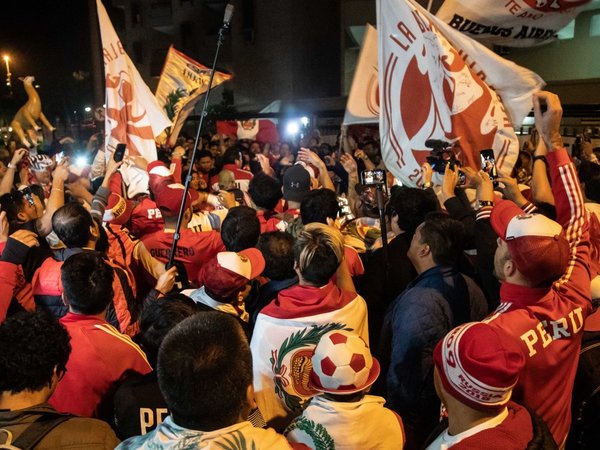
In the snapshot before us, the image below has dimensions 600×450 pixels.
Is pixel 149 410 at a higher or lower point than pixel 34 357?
lower

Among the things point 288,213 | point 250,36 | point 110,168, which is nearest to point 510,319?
point 288,213

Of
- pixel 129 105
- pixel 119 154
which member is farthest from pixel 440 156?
pixel 129 105

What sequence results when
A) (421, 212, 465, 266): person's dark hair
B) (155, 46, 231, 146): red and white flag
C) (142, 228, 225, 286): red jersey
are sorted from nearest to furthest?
(421, 212, 465, 266): person's dark hair, (142, 228, 225, 286): red jersey, (155, 46, 231, 146): red and white flag

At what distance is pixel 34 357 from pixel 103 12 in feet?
19.9

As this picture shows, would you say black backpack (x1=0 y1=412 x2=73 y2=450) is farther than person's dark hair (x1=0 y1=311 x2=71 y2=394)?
No

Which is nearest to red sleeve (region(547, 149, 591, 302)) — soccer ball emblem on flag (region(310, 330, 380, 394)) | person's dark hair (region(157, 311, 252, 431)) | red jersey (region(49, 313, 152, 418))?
soccer ball emblem on flag (region(310, 330, 380, 394))

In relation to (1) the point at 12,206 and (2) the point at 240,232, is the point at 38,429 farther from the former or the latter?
(1) the point at 12,206

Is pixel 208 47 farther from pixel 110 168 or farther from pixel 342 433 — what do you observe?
pixel 342 433

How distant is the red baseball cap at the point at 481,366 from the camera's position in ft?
5.71

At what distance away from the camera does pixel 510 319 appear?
2.30m

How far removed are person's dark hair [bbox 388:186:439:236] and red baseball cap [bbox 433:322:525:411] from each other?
208 centimetres

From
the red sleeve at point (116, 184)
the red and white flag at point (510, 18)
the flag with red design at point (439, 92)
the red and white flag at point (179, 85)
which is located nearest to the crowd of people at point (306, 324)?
the flag with red design at point (439, 92)

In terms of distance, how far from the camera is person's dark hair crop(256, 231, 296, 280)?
3523mm

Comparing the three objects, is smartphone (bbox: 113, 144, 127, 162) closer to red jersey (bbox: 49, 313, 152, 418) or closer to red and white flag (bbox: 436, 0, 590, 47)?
red jersey (bbox: 49, 313, 152, 418)
